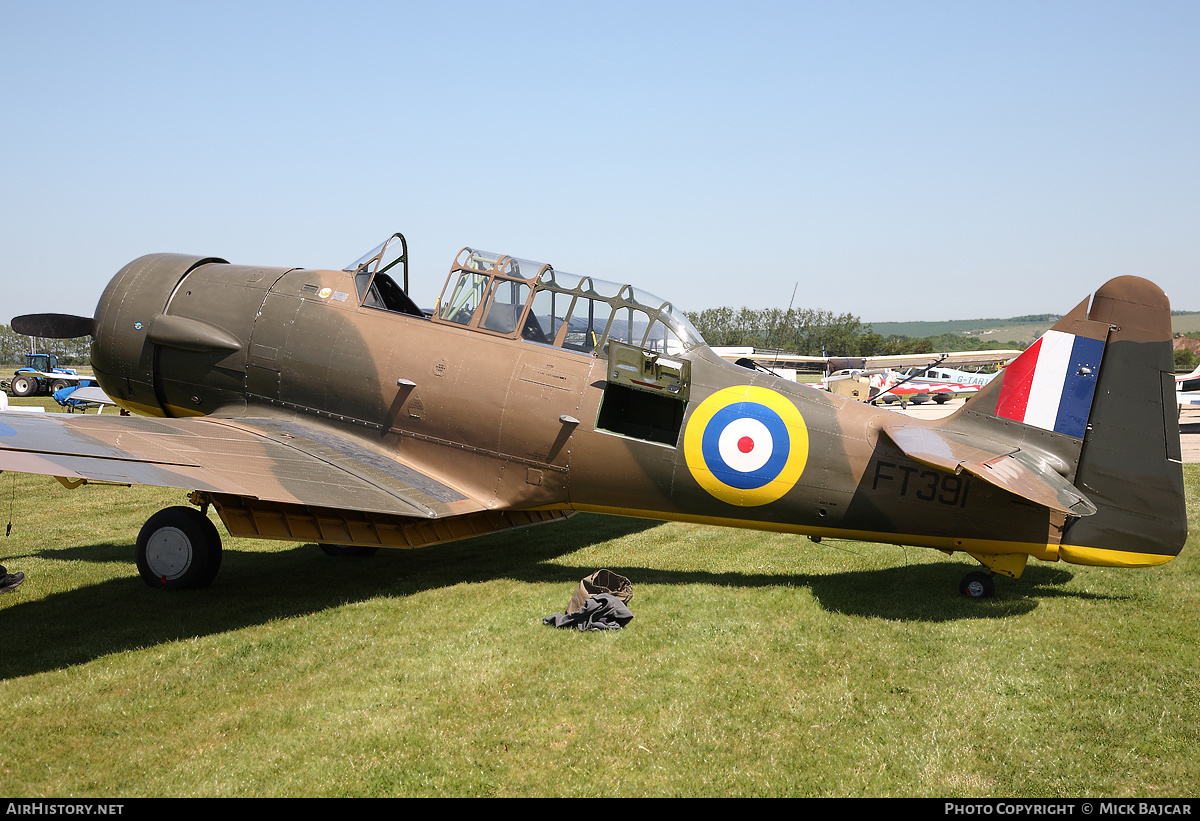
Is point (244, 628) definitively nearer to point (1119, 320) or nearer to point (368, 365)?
point (368, 365)

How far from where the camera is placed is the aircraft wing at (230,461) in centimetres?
511

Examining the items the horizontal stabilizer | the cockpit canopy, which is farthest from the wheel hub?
the horizontal stabilizer

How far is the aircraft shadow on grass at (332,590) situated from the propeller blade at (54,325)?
2521 millimetres

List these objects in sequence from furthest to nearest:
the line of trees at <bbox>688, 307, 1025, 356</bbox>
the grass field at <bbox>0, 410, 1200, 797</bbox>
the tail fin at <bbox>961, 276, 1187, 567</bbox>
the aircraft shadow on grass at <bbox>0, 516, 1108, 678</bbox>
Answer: the line of trees at <bbox>688, 307, 1025, 356</bbox> → the tail fin at <bbox>961, 276, 1187, 567</bbox> → the aircraft shadow on grass at <bbox>0, 516, 1108, 678</bbox> → the grass field at <bbox>0, 410, 1200, 797</bbox>

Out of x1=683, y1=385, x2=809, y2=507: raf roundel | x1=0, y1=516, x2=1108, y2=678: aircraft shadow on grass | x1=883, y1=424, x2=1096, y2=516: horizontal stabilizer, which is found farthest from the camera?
x1=683, y1=385, x2=809, y2=507: raf roundel

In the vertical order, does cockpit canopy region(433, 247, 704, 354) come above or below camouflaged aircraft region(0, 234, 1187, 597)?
above

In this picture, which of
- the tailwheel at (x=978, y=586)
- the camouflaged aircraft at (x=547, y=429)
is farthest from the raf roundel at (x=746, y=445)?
the tailwheel at (x=978, y=586)

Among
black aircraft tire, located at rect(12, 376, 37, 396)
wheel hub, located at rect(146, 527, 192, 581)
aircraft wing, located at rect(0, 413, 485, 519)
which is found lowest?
black aircraft tire, located at rect(12, 376, 37, 396)

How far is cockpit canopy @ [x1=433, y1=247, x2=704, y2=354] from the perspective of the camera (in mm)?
6938

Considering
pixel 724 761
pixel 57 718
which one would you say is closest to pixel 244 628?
pixel 57 718

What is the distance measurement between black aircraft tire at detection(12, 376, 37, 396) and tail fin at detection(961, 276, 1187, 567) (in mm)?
39488

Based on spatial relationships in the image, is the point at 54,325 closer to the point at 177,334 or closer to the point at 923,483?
the point at 177,334

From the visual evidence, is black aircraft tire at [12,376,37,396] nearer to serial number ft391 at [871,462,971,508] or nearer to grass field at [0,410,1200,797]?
grass field at [0,410,1200,797]

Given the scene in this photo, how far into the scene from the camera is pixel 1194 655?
4.96m
